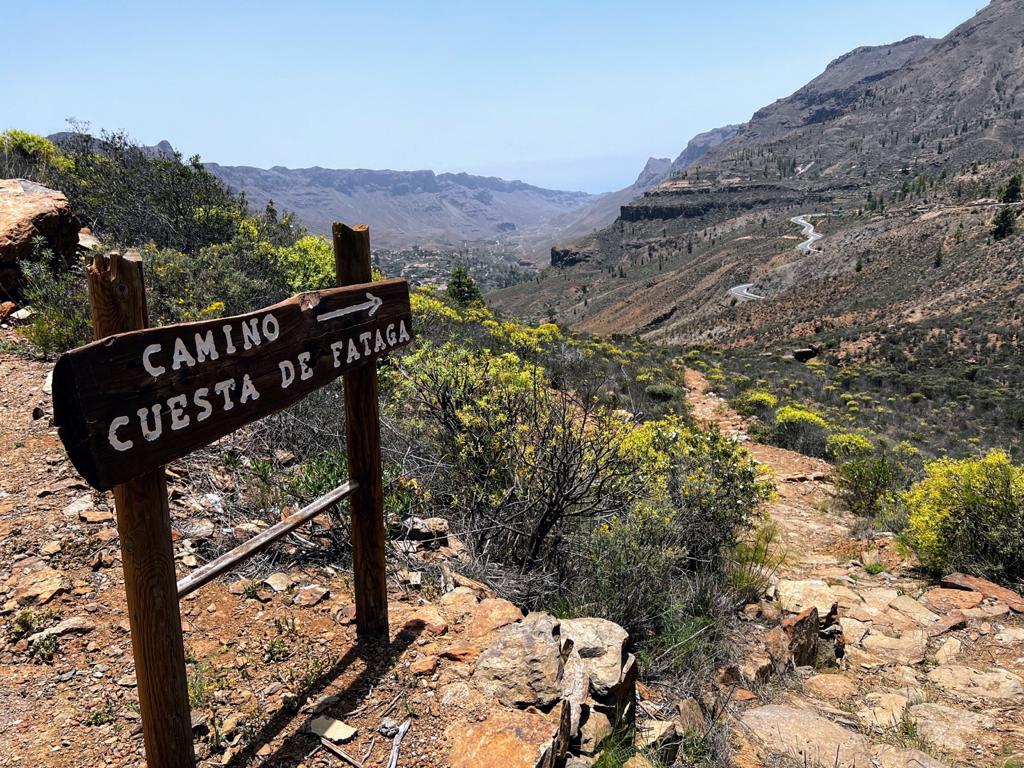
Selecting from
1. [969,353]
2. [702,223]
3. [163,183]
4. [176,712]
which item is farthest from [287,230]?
[702,223]

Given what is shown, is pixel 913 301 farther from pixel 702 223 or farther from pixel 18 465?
pixel 702 223

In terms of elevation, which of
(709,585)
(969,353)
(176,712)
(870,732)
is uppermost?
(176,712)

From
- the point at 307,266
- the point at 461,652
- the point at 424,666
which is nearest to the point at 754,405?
the point at 307,266

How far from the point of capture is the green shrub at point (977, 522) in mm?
5746

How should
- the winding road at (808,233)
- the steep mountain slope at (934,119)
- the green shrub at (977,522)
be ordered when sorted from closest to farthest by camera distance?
the green shrub at (977,522) → the winding road at (808,233) → the steep mountain slope at (934,119)

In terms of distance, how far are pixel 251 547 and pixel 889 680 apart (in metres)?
4.67

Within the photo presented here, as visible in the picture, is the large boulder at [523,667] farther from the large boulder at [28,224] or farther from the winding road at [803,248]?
the winding road at [803,248]

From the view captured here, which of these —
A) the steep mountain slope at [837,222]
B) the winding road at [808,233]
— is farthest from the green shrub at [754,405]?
the winding road at [808,233]

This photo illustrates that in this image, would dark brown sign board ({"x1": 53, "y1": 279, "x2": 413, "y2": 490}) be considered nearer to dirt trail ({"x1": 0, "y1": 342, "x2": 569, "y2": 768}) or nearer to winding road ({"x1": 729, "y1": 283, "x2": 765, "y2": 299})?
dirt trail ({"x1": 0, "y1": 342, "x2": 569, "y2": 768})

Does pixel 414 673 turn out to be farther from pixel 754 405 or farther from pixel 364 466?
pixel 754 405

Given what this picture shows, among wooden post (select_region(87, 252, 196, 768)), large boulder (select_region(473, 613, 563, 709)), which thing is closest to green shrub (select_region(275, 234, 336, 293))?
large boulder (select_region(473, 613, 563, 709))

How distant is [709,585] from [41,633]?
442 centimetres

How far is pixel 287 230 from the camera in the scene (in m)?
15.2

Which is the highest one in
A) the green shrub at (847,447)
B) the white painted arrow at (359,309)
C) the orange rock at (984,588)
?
the white painted arrow at (359,309)
